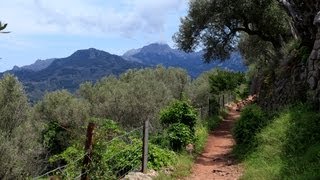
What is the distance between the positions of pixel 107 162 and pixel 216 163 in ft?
20.1

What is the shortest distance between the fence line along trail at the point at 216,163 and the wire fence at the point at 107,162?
2139 mm

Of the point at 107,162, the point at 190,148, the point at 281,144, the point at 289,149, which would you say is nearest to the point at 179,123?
the point at 190,148

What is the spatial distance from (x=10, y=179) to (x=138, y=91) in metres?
34.8

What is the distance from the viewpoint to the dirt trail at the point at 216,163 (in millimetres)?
15609

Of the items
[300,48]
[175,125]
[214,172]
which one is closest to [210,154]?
[175,125]

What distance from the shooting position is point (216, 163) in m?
18.1

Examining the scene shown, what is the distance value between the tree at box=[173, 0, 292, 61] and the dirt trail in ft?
32.5

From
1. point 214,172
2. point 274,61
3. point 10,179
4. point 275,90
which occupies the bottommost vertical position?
point 10,179

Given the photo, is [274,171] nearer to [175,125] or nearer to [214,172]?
[214,172]

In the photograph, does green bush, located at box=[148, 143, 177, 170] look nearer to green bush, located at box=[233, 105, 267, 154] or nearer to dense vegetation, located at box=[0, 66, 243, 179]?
dense vegetation, located at box=[0, 66, 243, 179]

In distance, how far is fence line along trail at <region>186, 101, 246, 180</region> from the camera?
51.1 feet

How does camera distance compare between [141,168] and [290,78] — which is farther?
[290,78]

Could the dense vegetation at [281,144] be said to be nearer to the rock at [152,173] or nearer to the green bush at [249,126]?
the green bush at [249,126]

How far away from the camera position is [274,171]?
13.0 metres
